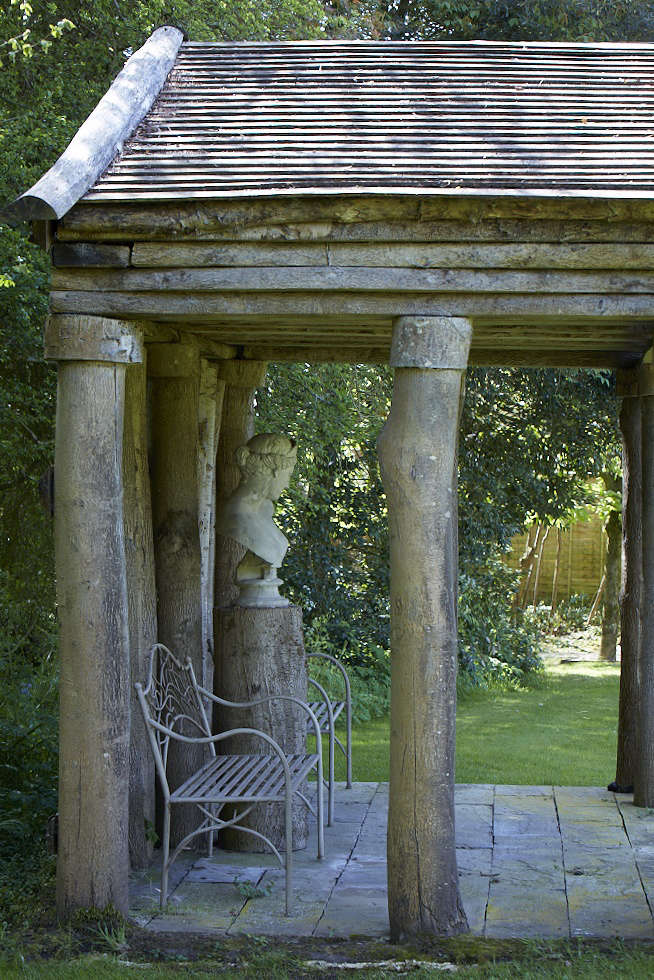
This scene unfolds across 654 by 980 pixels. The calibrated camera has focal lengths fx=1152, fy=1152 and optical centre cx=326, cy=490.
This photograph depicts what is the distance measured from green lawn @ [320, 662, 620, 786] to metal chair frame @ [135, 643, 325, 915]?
236 centimetres

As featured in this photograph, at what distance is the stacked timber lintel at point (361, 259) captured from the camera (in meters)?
4.89

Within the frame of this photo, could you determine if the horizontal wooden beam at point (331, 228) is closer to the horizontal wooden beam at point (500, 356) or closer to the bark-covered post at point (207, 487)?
the bark-covered post at point (207, 487)

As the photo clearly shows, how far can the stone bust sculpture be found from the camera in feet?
21.1

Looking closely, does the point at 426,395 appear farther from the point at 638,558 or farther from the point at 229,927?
the point at 638,558

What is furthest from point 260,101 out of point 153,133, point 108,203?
point 108,203

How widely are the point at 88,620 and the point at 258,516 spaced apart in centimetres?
163

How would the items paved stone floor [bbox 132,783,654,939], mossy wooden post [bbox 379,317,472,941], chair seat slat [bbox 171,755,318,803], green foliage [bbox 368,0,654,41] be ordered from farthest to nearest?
1. green foliage [bbox 368,0,654,41]
2. chair seat slat [bbox 171,755,318,803]
3. paved stone floor [bbox 132,783,654,939]
4. mossy wooden post [bbox 379,317,472,941]

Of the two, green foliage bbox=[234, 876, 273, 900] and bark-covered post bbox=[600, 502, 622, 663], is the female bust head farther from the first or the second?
bark-covered post bbox=[600, 502, 622, 663]

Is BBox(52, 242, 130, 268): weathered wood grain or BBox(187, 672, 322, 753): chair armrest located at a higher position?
BBox(52, 242, 130, 268): weathered wood grain

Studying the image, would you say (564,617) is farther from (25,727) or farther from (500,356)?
(25,727)

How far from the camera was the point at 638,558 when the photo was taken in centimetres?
747

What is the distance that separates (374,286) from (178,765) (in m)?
2.94

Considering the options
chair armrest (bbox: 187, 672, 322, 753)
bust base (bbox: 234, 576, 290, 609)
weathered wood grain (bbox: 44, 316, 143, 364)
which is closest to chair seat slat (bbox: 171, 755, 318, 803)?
chair armrest (bbox: 187, 672, 322, 753)

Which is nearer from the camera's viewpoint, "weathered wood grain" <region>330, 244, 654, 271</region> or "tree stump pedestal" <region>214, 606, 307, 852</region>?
"weathered wood grain" <region>330, 244, 654, 271</region>
